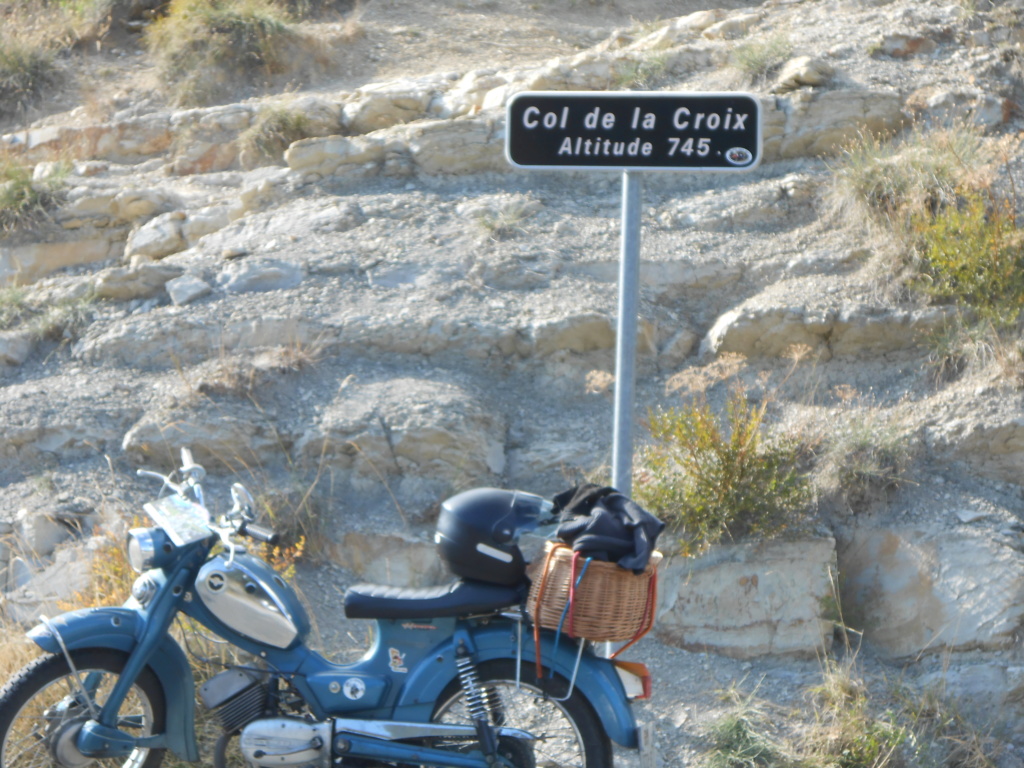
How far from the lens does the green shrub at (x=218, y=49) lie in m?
9.15

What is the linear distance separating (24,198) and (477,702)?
19.5ft

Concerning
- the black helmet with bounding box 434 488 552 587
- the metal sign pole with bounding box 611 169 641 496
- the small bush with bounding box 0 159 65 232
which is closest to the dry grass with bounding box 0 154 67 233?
the small bush with bounding box 0 159 65 232

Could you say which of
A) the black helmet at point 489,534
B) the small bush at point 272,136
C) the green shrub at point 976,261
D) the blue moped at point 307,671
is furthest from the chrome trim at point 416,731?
the small bush at point 272,136

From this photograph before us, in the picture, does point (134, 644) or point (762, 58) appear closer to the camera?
A: point (134, 644)

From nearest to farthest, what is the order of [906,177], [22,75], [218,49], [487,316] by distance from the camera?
[487,316], [906,177], [218,49], [22,75]

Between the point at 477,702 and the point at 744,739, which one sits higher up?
the point at 477,702

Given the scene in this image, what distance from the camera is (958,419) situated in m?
4.76

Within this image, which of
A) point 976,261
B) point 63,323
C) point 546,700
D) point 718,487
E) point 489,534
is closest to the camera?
point 489,534

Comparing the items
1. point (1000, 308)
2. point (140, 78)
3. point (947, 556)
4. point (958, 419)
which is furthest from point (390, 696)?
point (140, 78)

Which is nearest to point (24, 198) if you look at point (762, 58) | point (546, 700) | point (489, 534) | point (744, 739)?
point (762, 58)

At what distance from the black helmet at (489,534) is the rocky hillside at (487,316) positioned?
154 centimetres

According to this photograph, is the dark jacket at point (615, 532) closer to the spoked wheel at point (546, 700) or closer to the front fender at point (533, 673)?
the front fender at point (533, 673)

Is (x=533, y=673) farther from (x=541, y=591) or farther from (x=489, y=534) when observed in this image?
(x=489, y=534)

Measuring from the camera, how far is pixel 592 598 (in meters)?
2.88
